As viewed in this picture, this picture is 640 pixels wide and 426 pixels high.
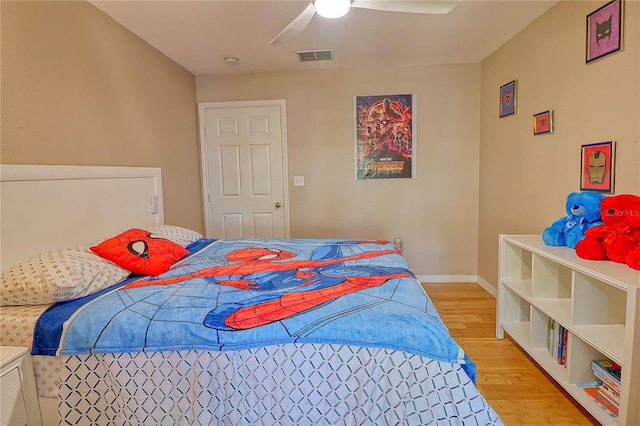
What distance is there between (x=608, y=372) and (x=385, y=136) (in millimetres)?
2586

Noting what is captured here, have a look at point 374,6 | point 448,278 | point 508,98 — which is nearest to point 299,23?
point 374,6

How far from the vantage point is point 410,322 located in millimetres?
1204

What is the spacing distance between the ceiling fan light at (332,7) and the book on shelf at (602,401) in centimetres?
231

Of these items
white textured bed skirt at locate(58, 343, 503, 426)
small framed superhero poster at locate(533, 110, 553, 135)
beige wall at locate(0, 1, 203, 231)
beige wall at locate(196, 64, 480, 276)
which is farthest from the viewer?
beige wall at locate(196, 64, 480, 276)

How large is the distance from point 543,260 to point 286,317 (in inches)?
67.1

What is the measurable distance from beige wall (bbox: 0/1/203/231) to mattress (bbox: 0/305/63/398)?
771 mm

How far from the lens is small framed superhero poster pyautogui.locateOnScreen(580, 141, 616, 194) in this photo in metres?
1.83

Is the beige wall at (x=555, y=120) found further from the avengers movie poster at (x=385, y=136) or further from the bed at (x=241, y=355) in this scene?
the bed at (x=241, y=355)

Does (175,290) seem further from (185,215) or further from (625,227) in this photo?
(625,227)

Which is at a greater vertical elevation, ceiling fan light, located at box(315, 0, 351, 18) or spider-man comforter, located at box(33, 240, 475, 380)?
ceiling fan light, located at box(315, 0, 351, 18)

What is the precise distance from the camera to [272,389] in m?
1.19

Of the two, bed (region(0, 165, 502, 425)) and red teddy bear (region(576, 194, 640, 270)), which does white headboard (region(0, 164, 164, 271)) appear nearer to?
bed (region(0, 165, 502, 425))

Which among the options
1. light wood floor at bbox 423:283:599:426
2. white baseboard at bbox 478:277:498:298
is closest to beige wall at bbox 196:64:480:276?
white baseboard at bbox 478:277:498:298

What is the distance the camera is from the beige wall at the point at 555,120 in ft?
5.71
